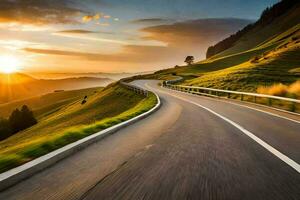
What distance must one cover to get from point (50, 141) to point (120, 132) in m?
3.05

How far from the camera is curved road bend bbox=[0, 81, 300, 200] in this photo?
15.2 ft

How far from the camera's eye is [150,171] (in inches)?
229

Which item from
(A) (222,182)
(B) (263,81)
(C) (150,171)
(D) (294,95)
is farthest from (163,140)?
(B) (263,81)

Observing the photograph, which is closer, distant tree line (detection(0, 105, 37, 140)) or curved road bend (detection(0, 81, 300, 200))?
curved road bend (detection(0, 81, 300, 200))

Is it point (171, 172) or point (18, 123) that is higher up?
point (171, 172)

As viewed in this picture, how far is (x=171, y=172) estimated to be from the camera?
5738mm

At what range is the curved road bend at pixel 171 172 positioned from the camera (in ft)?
15.2

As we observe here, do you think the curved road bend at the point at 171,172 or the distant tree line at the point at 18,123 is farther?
the distant tree line at the point at 18,123

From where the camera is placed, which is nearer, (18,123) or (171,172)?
(171,172)

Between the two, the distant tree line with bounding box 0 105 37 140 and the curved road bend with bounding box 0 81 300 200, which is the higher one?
the curved road bend with bounding box 0 81 300 200

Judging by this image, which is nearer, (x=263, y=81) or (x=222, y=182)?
(x=222, y=182)

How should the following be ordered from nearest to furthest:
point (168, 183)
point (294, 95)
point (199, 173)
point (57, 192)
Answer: point (57, 192) → point (168, 183) → point (199, 173) → point (294, 95)

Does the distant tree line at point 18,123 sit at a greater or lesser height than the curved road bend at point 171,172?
lesser

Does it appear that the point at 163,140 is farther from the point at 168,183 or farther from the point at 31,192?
the point at 31,192
